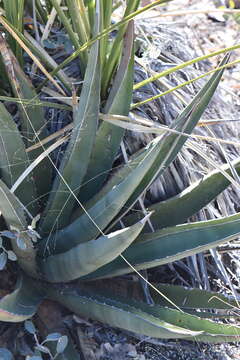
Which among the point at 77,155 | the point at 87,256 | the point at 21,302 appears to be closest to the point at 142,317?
the point at 87,256

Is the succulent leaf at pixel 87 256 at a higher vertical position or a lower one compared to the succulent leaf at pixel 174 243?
higher

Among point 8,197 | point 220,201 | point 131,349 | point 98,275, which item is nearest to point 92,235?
point 98,275

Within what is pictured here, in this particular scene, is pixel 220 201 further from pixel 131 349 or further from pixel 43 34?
pixel 43 34

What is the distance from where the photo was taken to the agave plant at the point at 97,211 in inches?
60.2

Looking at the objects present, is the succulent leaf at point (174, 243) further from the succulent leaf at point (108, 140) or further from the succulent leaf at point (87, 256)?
the succulent leaf at point (108, 140)

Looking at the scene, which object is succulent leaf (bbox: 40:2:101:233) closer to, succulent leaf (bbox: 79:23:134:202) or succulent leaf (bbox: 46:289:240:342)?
succulent leaf (bbox: 79:23:134:202)

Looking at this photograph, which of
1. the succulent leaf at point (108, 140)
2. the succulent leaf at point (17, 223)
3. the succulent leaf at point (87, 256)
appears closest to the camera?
the succulent leaf at point (87, 256)

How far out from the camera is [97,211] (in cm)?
157

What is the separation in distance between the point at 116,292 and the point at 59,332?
8.2 inches

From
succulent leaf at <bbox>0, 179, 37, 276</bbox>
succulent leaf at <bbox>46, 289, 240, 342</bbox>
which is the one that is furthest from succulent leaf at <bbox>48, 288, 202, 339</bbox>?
succulent leaf at <bbox>0, 179, 37, 276</bbox>

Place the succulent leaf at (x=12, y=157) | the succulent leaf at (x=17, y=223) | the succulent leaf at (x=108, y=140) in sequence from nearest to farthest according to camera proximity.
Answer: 1. the succulent leaf at (x=17, y=223)
2. the succulent leaf at (x=12, y=157)
3. the succulent leaf at (x=108, y=140)

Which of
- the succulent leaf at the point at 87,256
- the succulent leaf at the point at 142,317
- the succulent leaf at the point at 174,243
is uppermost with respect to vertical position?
the succulent leaf at the point at 87,256

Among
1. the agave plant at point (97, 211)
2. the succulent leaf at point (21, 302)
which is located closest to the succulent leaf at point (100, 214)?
the agave plant at point (97, 211)

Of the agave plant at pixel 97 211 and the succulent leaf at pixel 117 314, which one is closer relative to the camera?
the succulent leaf at pixel 117 314
